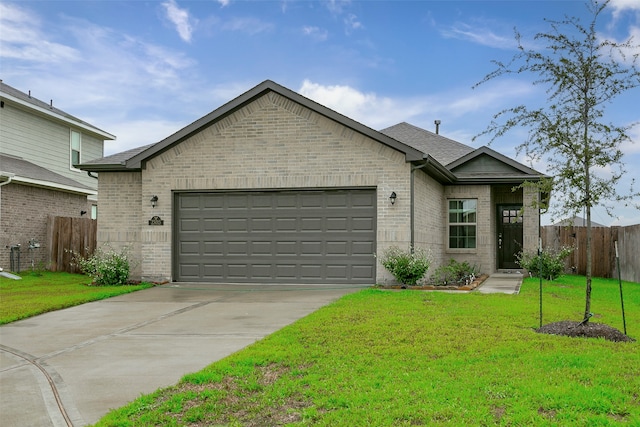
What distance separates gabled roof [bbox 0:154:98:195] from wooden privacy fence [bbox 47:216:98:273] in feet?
4.56

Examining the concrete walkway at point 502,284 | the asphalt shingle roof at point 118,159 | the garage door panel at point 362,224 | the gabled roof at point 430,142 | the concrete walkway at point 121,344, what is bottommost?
the concrete walkway at point 121,344

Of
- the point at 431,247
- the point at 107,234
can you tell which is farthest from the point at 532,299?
the point at 107,234

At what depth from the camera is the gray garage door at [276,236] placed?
54.8ft

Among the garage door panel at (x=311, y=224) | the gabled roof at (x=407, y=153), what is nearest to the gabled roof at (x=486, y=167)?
the gabled roof at (x=407, y=153)

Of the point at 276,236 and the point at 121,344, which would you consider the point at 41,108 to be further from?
the point at 121,344

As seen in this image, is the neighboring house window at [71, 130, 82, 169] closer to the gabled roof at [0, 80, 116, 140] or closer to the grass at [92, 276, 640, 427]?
the gabled roof at [0, 80, 116, 140]

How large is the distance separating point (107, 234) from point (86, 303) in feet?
17.7

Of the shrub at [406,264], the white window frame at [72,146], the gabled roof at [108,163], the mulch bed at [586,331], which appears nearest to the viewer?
the mulch bed at [586,331]

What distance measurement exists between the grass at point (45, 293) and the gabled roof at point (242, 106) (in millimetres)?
3547

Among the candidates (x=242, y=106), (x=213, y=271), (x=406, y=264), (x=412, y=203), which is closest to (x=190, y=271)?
(x=213, y=271)

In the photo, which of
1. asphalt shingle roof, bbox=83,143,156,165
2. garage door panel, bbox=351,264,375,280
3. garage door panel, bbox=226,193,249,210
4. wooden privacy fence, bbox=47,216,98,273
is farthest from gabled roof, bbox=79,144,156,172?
garage door panel, bbox=351,264,375,280

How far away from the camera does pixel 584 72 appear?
1006cm

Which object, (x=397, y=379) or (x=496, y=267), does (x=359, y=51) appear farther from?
(x=397, y=379)

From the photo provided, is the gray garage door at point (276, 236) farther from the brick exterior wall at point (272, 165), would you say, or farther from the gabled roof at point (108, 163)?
the gabled roof at point (108, 163)
